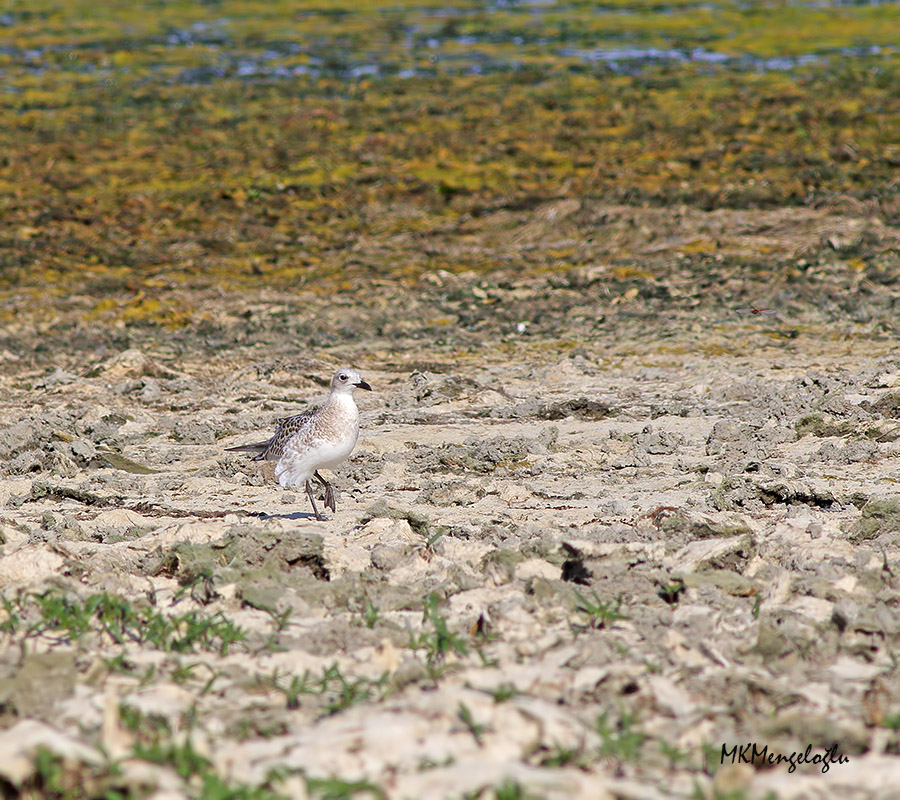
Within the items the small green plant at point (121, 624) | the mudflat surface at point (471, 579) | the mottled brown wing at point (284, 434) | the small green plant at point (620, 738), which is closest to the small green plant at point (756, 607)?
the mudflat surface at point (471, 579)

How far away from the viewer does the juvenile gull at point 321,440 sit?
21.4ft

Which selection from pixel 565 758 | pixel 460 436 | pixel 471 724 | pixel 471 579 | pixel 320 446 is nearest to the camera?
pixel 565 758

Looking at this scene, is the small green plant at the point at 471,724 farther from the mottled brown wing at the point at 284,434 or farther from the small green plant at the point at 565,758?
the mottled brown wing at the point at 284,434

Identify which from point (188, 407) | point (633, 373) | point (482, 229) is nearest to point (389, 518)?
point (188, 407)

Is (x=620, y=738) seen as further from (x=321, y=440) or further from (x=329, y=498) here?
(x=329, y=498)

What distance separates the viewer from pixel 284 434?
22.6 ft

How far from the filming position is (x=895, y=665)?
13.6 ft

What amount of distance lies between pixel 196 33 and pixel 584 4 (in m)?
11.5

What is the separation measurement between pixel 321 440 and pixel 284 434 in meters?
0.46

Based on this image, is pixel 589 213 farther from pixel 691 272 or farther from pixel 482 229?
pixel 691 272

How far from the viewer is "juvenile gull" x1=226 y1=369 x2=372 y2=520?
6.51m

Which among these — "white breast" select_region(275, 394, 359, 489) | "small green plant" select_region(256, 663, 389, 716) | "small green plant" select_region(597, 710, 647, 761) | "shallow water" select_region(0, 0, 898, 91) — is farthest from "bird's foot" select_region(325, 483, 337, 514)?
"shallow water" select_region(0, 0, 898, 91)

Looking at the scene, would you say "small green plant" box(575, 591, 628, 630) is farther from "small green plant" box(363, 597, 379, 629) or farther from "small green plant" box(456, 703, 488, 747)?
"small green plant" box(456, 703, 488, 747)

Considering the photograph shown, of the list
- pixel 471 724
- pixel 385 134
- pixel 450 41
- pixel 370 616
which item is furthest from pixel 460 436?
pixel 450 41
